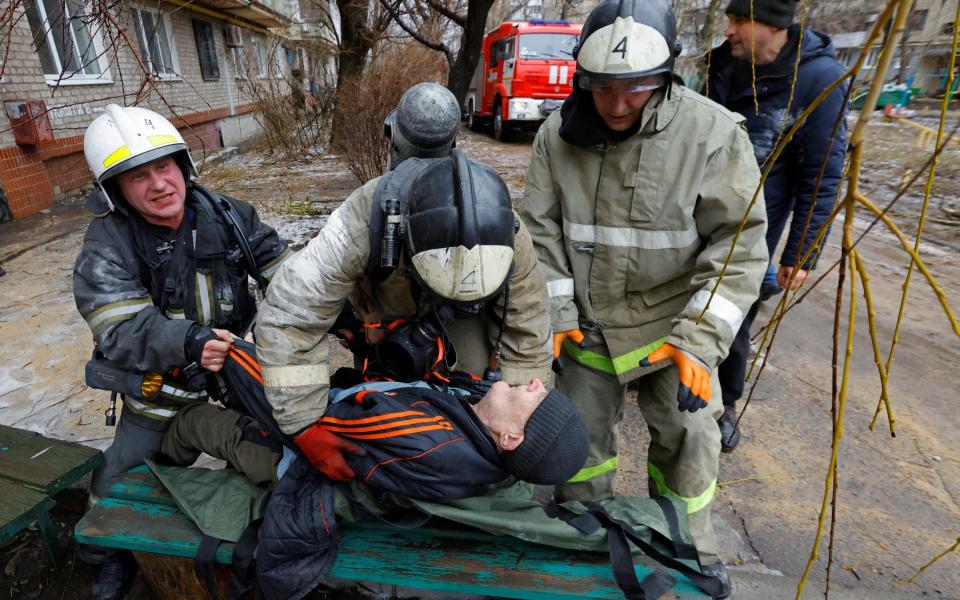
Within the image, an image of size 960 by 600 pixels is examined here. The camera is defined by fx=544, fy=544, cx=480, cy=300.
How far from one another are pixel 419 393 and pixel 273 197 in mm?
6355

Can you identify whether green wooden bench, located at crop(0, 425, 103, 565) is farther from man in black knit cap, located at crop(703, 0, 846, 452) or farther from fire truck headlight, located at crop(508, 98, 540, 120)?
fire truck headlight, located at crop(508, 98, 540, 120)

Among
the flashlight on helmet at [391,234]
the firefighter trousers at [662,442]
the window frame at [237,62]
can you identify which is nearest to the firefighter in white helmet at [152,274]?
the flashlight on helmet at [391,234]

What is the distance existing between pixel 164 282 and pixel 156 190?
0.33m

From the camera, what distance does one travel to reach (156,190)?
1931mm

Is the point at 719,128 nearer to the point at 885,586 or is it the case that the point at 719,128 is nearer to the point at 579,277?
the point at 579,277

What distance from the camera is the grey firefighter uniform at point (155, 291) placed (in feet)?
5.98

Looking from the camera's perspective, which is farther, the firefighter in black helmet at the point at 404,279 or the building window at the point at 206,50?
the building window at the point at 206,50

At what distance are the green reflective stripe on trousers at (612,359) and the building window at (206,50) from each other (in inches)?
517

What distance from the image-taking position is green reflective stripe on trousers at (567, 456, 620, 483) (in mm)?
2139

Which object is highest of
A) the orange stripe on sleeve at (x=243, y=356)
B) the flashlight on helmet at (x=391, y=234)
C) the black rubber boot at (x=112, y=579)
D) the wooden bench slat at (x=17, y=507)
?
the flashlight on helmet at (x=391, y=234)

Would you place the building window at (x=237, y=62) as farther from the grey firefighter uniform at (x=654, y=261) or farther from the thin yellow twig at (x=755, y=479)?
the thin yellow twig at (x=755, y=479)

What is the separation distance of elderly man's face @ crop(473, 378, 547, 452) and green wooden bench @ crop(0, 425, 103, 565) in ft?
4.93

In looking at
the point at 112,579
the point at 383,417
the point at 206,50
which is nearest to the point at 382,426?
the point at 383,417

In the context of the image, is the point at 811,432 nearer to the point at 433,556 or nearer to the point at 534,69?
the point at 433,556
